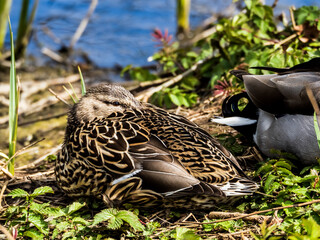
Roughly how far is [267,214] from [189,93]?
2779 millimetres

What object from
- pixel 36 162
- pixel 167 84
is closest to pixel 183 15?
pixel 167 84

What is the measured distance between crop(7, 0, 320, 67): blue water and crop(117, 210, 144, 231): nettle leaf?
6.38 meters

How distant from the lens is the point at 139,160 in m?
3.51

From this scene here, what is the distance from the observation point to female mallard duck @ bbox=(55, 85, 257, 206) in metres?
3.44

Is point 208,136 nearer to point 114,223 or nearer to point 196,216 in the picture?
point 196,216

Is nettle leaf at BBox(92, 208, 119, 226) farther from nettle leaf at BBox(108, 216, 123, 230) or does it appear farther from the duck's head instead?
the duck's head

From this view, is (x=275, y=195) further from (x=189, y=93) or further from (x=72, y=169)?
(x=189, y=93)

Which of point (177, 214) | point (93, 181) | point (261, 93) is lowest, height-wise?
point (177, 214)

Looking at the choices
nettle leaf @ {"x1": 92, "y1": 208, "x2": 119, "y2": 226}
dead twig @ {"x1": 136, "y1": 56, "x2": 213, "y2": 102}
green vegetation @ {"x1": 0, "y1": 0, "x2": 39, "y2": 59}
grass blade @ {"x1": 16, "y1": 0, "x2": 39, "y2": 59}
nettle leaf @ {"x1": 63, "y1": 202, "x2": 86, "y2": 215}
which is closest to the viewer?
nettle leaf @ {"x1": 92, "y1": 208, "x2": 119, "y2": 226}

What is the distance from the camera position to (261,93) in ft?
13.1

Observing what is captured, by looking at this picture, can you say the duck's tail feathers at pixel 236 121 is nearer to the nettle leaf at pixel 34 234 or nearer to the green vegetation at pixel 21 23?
the nettle leaf at pixel 34 234

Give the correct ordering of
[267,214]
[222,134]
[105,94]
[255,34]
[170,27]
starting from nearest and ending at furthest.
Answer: [267,214]
[105,94]
[222,134]
[255,34]
[170,27]

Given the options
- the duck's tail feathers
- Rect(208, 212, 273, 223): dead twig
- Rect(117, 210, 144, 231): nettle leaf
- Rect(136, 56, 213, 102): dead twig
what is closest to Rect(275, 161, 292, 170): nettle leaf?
Rect(208, 212, 273, 223): dead twig

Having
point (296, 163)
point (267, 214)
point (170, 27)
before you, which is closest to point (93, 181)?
point (267, 214)
